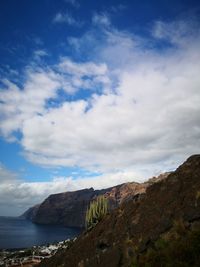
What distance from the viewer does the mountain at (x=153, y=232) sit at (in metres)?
12.8

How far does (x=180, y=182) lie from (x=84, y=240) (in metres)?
9.13

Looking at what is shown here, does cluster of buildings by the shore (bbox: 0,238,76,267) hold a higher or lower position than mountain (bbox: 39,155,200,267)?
lower

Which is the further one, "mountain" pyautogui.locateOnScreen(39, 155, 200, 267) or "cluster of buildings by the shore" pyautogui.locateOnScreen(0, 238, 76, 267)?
"cluster of buildings by the shore" pyautogui.locateOnScreen(0, 238, 76, 267)

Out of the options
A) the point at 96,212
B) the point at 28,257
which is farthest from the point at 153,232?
the point at 28,257

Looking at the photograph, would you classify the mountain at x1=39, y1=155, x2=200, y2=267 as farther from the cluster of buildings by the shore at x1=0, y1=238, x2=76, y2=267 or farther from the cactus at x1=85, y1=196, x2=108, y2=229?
the cluster of buildings by the shore at x1=0, y1=238, x2=76, y2=267

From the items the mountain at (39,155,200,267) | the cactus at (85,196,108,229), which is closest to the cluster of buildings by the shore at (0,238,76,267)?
the cactus at (85,196,108,229)

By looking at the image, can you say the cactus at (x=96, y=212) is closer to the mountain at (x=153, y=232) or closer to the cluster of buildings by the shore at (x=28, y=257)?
the cluster of buildings by the shore at (x=28, y=257)

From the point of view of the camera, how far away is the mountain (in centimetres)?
1283

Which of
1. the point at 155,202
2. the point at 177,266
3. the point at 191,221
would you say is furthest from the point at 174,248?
the point at 155,202

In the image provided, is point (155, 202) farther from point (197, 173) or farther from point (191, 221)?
point (191, 221)

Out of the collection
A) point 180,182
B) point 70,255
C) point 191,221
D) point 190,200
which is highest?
point 180,182

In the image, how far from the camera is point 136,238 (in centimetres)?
1673

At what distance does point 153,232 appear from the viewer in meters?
16.0

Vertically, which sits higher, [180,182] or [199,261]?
[180,182]
